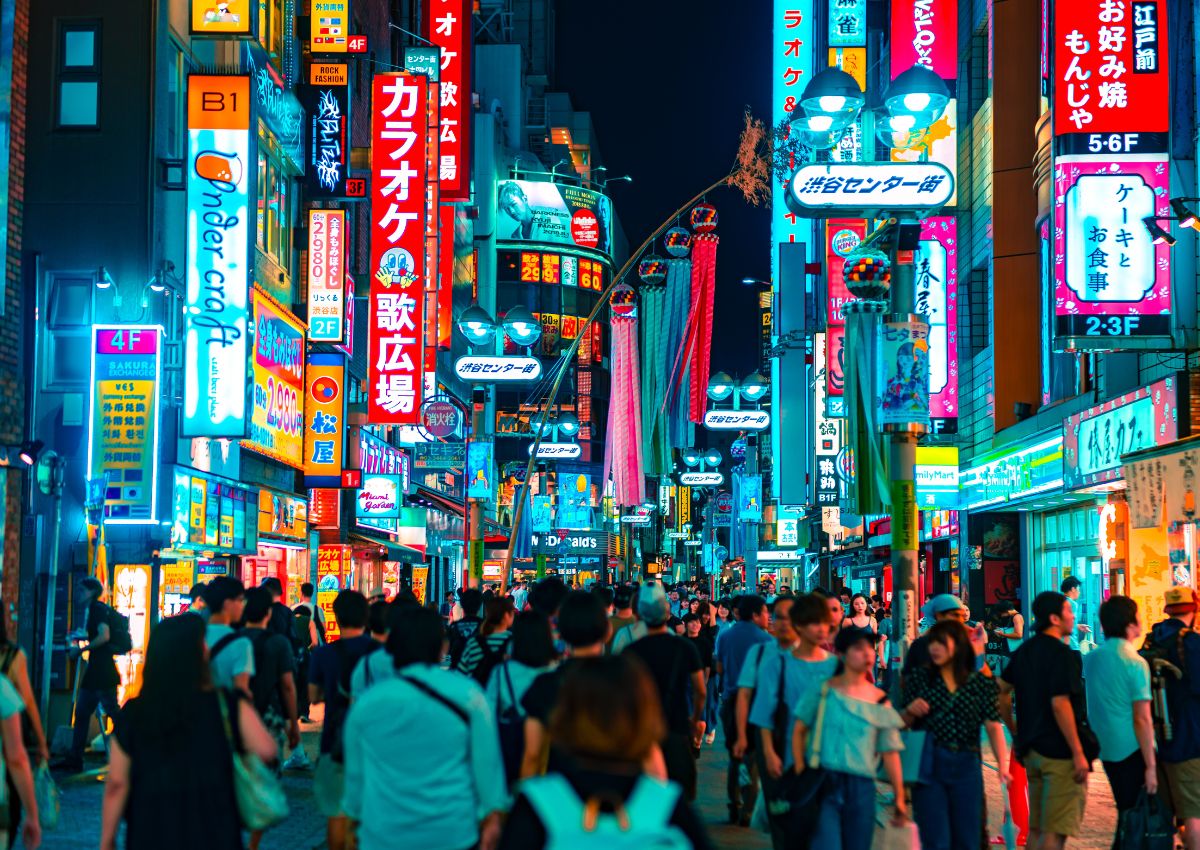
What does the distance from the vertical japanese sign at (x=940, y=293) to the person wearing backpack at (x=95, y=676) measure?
58.7ft

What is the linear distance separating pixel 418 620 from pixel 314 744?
14.8 m

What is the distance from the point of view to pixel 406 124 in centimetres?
3195

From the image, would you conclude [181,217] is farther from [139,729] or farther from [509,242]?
[509,242]

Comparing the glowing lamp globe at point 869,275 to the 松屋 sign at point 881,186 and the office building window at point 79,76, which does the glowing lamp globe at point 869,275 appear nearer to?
the 松屋 sign at point 881,186

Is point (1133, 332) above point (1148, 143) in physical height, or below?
below

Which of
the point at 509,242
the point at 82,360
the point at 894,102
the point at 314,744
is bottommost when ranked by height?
the point at 314,744

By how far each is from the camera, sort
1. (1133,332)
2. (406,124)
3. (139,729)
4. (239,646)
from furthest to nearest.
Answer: (406,124), (1133,332), (239,646), (139,729)

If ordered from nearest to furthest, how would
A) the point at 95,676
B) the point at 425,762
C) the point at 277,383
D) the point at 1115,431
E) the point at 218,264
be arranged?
the point at 425,762, the point at 95,676, the point at 1115,431, the point at 218,264, the point at 277,383

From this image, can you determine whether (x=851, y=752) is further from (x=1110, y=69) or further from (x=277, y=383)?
(x=277, y=383)

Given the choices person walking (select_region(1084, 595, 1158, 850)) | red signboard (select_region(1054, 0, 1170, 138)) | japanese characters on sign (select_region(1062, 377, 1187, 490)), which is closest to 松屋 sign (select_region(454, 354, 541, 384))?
japanese characters on sign (select_region(1062, 377, 1187, 490))

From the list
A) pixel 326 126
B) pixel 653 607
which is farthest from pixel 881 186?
pixel 326 126

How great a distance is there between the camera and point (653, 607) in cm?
1093

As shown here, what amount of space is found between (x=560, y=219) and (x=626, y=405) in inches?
3617

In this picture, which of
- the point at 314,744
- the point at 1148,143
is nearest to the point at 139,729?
the point at 314,744
